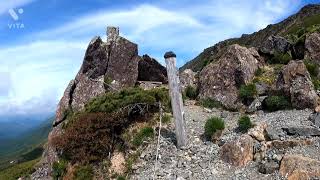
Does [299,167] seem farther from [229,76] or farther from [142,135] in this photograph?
[229,76]

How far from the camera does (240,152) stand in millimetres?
21000

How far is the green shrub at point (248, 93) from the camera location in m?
27.5

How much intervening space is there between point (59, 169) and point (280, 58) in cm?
1710

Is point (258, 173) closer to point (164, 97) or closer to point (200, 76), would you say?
point (164, 97)

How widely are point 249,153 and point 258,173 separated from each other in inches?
48.5

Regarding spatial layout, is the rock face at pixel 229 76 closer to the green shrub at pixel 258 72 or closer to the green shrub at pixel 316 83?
the green shrub at pixel 258 72

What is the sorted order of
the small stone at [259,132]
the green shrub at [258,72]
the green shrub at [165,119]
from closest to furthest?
the small stone at [259,132], the green shrub at [165,119], the green shrub at [258,72]

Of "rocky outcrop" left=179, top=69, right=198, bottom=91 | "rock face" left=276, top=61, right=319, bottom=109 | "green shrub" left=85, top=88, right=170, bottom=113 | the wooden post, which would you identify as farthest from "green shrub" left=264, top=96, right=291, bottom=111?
"rocky outcrop" left=179, top=69, right=198, bottom=91

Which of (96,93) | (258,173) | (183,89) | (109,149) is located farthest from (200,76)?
(258,173)

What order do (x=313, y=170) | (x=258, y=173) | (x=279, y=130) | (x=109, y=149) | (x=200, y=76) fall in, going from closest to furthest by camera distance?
(x=313, y=170)
(x=258, y=173)
(x=279, y=130)
(x=109, y=149)
(x=200, y=76)

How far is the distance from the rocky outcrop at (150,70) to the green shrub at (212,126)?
1273cm

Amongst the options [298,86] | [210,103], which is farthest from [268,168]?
[210,103]

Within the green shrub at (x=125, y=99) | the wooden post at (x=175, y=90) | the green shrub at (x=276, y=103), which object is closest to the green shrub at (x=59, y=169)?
the green shrub at (x=125, y=99)

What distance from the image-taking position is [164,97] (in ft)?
88.1
